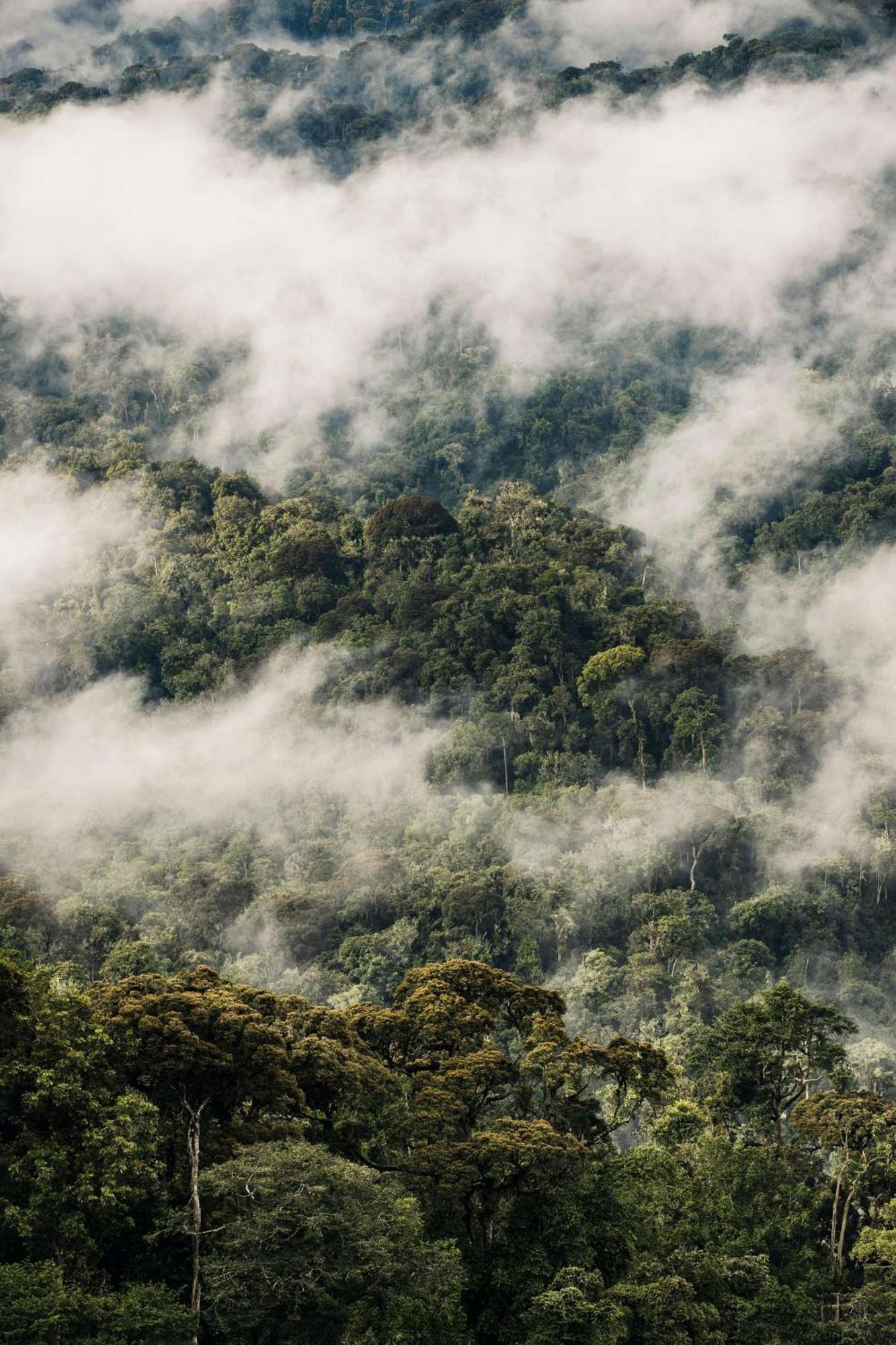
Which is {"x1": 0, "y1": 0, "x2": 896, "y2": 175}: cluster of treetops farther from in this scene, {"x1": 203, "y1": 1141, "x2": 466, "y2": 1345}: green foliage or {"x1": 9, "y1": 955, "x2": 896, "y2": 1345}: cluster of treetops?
{"x1": 203, "y1": 1141, "x2": 466, "y2": 1345}: green foliage

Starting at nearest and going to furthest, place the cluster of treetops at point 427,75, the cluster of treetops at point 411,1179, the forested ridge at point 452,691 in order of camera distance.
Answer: the cluster of treetops at point 411,1179 → the forested ridge at point 452,691 → the cluster of treetops at point 427,75

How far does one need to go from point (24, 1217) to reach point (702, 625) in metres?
64.6

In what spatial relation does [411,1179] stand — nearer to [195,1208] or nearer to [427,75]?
[195,1208]

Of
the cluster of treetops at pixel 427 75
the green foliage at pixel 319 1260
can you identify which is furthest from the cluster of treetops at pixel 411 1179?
the cluster of treetops at pixel 427 75

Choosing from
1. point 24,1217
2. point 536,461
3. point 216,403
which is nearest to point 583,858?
point 24,1217

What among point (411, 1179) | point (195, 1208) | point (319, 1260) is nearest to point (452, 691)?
point (411, 1179)

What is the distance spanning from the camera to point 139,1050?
2575 cm

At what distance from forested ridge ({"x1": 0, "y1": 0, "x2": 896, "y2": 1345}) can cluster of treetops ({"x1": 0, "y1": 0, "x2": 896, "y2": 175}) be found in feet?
2.36

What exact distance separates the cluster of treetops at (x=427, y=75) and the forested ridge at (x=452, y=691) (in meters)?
0.72

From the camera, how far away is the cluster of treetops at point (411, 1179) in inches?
882

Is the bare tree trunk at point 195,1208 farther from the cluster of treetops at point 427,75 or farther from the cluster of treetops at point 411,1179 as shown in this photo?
the cluster of treetops at point 427,75

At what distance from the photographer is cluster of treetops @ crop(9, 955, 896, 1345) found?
22391mm

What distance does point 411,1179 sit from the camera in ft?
87.5

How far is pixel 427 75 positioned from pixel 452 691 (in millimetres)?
135386
